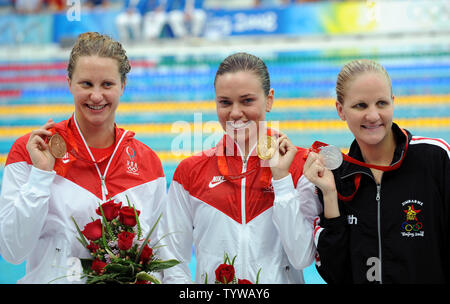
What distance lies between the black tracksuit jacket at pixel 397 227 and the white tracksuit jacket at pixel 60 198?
0.70 metres

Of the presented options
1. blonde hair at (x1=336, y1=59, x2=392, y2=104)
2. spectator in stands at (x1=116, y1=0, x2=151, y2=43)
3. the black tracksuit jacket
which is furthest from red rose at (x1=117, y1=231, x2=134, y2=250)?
spectator in stands at (x1=116, y1=0, x2=151, y2=43)

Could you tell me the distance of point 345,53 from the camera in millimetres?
8164

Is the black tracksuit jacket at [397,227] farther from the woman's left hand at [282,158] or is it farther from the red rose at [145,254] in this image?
the red rose at [145,254]

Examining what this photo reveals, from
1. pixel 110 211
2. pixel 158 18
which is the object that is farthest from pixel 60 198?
pixel 158 18

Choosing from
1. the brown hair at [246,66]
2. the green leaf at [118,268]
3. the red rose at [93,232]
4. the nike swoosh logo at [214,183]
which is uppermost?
the brown hair at [246,66]

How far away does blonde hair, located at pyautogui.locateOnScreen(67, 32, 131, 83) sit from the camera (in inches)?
72.9

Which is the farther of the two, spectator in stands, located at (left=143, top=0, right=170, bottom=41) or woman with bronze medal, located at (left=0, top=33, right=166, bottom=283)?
spectator in stands, located at (left=143, top=0, right=170, bottom=41)

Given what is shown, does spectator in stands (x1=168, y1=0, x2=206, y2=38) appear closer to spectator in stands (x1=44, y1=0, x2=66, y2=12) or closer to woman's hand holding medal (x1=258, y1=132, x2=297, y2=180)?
spectator in stands (x1=44, y1=0, x2=66, y2=12)

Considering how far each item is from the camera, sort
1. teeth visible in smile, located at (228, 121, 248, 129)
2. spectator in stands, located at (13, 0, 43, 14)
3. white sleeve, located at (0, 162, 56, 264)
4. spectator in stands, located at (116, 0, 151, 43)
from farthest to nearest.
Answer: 1. spectator in stands, located at (13, 0, 43, 14)
2. spectator in stands, located at (116, 0, 151, 43)
3. teeth visible in smile, located at (228, 121, 248, 129)
4. white sleeve, located at (0, 162, 56, 264)

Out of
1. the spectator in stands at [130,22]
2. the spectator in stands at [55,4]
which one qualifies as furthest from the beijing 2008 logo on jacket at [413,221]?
the spectator in stands at [55,4]

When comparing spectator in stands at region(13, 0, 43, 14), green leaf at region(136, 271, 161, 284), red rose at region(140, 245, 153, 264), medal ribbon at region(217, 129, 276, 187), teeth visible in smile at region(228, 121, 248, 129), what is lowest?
green leaf at region(136, 271, 161, 284)

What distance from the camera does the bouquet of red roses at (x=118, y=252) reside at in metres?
1.48

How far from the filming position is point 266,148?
5.85ft

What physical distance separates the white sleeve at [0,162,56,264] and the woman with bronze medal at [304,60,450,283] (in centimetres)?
88
